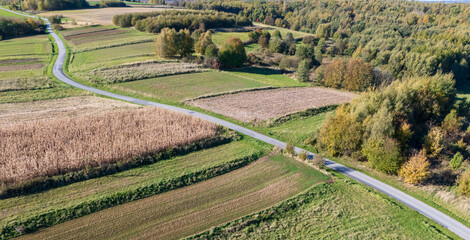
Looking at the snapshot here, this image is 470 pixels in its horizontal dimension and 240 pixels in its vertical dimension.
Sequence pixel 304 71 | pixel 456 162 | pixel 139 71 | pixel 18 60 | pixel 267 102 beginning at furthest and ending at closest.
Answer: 1. pixel 18 60
2. pixel 304 71
3. pixel 139 71
4. pixel 267 102
5. pixel 456 162

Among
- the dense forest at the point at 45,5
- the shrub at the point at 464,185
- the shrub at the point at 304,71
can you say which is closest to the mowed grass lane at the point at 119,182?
the shrub at the point at 464,185

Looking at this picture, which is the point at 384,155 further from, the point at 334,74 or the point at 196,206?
the point at 334,74

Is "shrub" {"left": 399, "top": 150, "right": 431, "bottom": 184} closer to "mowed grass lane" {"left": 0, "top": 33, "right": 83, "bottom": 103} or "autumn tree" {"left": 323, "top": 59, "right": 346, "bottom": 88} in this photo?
"autumn tree" {"left": 323, "top": 59, "right": 346, "bottom": 88}

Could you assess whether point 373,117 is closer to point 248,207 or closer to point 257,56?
point 248,207

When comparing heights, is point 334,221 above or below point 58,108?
below

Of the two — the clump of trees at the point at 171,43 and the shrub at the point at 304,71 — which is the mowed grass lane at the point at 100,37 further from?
the shrub at the point at 304,71

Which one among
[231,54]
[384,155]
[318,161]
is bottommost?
[318,161]

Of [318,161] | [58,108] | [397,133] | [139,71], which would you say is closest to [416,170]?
[397,133]

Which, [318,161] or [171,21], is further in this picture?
[171,21]
